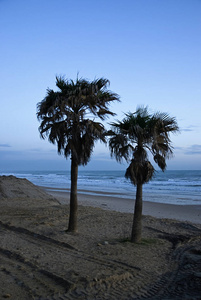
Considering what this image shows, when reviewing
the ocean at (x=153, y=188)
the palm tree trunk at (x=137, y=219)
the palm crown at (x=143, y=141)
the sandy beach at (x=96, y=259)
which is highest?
the palm crown at (x=143, y=141)

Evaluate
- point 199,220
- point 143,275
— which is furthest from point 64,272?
point 199,220

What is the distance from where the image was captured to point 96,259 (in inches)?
307

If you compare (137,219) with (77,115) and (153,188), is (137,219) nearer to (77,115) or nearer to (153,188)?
(77,115)

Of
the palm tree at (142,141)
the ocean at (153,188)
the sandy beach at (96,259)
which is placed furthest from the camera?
the ocean at (153,188)

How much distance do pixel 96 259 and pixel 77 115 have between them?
4.68m

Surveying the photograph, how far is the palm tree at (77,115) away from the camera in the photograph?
32.7 ft

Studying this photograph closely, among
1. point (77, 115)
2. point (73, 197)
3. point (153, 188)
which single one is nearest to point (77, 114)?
point (77, 115)

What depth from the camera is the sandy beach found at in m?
5.81

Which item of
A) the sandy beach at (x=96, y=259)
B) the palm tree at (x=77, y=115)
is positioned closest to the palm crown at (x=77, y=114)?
the palm tree at (x=77, y=115)

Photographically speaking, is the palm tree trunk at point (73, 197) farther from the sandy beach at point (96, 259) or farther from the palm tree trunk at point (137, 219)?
the palm tree trunk at point (137, 219)

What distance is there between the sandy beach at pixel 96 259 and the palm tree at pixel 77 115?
8.03ft

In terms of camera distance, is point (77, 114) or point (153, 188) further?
point (153, 188)

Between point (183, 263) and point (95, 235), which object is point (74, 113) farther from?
point (183, 263)

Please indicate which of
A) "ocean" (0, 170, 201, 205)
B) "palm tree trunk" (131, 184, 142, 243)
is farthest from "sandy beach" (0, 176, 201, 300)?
"ocean" (0, 170, 201, 205)
